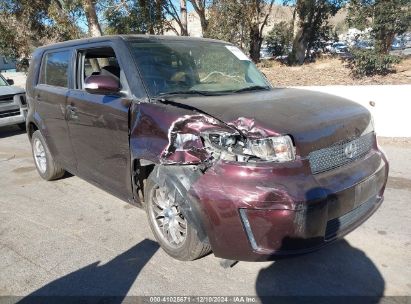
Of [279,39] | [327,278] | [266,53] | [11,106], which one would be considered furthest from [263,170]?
[266,53]

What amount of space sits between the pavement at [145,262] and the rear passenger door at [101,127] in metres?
0.47

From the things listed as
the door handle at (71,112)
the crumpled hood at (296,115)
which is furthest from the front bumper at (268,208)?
the door handle at (71,112)

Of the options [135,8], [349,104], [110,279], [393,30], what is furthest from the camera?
[135,8]

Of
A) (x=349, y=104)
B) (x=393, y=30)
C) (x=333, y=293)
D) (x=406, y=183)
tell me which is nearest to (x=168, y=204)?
(x=333, y=293)

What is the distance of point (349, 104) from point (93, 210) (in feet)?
9.71

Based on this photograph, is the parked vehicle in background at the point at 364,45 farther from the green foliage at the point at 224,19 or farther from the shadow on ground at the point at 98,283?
the shadow on ground at the point at 98,283

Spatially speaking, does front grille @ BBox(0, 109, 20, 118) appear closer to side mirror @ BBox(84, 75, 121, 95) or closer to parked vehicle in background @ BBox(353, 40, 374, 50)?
side mirror @ BBox(84, 75, 121, 95)

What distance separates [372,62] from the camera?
11.2m

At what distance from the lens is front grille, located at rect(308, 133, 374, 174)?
2887 mm

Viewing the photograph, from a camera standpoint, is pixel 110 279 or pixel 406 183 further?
pixel 406 183

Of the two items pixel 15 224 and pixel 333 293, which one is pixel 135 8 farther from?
pixel 333 293

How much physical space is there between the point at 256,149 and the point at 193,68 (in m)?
1.50

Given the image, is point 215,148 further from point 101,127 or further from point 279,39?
point 279,39

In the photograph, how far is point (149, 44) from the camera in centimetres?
394
